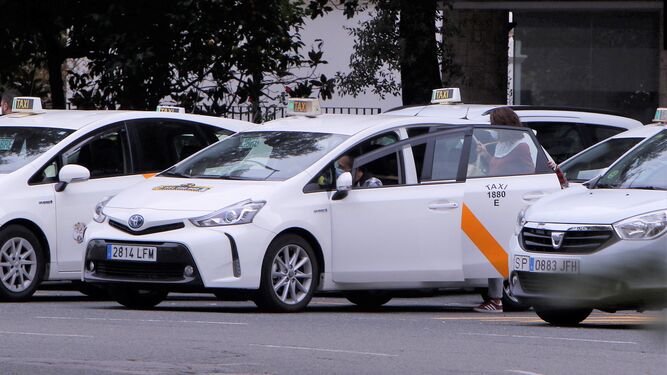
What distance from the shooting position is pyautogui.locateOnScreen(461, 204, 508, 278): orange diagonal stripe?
34.6 feet

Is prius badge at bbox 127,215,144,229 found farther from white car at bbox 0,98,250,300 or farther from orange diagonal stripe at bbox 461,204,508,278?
orange diagonal stripe at bbox 461,204,508,278

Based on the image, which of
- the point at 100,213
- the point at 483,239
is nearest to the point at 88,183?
the point at 100,213

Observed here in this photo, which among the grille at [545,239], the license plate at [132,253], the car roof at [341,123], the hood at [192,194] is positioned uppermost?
the car roof at [341,123]

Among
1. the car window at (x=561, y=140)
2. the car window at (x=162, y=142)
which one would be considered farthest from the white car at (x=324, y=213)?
the car window at (x=561, y=140)

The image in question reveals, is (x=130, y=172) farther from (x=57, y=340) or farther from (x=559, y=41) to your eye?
(x=559, y=41)

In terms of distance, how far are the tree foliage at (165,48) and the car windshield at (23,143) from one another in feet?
19.3

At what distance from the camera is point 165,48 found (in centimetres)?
1841

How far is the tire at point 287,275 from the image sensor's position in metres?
9.52

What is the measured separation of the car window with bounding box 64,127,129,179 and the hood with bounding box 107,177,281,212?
4.68 feet

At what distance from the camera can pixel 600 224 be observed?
8.04 m

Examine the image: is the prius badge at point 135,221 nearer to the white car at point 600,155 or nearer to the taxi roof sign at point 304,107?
the taxi roof sign at point 304,107

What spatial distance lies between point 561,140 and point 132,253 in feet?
22.7

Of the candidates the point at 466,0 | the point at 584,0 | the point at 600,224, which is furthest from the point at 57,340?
the point at 584,0

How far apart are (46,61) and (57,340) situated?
13.6 m
